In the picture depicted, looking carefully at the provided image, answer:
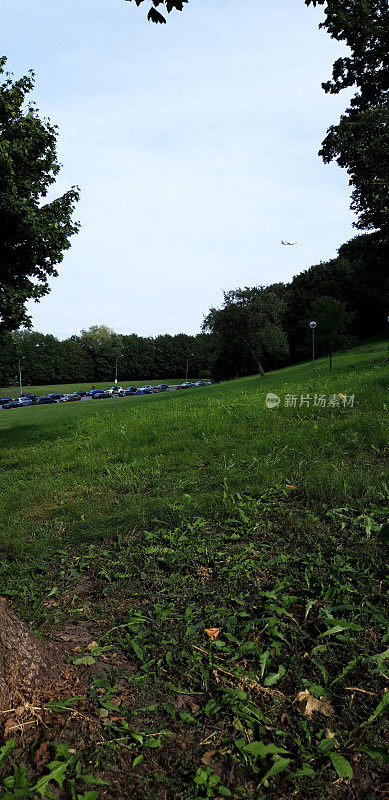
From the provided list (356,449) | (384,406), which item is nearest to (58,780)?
(356,449)

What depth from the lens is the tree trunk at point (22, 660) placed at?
271 cm

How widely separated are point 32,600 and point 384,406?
7.17m

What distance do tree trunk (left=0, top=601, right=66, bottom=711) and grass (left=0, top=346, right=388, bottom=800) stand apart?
0.26m

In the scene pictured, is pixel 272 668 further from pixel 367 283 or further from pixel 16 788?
pixel 367 283

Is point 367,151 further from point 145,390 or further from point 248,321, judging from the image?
point 145,390

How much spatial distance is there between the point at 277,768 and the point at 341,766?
12.7 inches

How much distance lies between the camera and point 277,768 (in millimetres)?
2281

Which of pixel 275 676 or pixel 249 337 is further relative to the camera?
pixel 249 337

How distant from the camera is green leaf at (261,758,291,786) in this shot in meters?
2.22

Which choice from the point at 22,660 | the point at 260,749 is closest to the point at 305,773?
the point at 260,749

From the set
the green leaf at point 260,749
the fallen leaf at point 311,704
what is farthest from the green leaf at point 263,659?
the green leaf at point 260,749

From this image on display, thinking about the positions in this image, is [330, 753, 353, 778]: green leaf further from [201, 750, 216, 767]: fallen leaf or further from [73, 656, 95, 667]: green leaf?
[73, 656, 95, 667]: green leaf

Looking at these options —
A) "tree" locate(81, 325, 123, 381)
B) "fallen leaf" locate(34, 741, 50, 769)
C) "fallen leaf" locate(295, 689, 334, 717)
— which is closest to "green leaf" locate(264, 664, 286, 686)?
"fallen leaf" locate(295, 689, 334, 717)

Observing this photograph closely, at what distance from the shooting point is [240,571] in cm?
407
